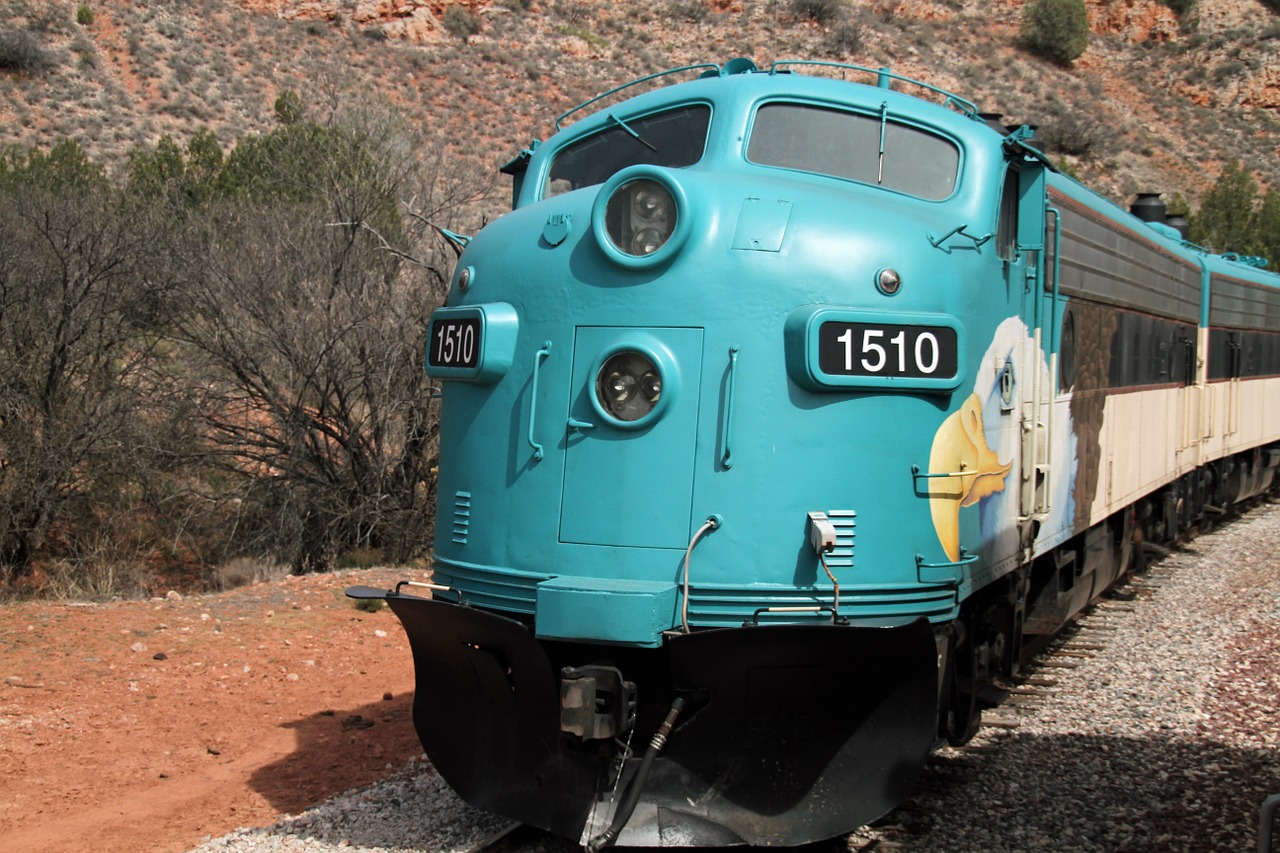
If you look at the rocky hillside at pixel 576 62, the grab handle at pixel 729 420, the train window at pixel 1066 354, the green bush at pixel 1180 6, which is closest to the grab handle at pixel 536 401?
the grab handle at pixel 729 420

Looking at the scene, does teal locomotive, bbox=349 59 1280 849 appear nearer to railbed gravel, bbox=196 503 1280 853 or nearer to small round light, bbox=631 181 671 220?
small round light, bbox=631 181 671 220

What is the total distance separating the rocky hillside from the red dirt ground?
97.9 ft

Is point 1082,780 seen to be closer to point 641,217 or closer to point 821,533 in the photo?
point 821,533

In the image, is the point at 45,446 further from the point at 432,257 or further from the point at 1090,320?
the point at 1090,320

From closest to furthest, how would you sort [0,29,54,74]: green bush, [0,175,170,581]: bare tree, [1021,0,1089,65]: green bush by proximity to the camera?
[0,175,170,581]: bare tree, [0,29,54,74]: green bush, [1021,0,1089,65]: green bush

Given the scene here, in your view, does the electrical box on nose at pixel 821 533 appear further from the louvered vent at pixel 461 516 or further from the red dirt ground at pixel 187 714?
the red dirt ground at pixel 187 714

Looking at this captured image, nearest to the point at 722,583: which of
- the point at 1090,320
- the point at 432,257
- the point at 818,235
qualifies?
the point at 818,235

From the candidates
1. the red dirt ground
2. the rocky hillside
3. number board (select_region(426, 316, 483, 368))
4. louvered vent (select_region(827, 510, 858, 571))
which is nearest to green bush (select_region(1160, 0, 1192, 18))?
the rocky hillside

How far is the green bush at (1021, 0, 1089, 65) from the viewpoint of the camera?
189 feet

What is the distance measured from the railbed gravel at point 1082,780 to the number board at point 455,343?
2076 millimetres

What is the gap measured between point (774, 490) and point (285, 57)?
46335 millimetres

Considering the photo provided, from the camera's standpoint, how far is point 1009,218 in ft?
19.1

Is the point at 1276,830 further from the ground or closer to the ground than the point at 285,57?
closer to the ground

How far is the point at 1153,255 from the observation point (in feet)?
32.7
